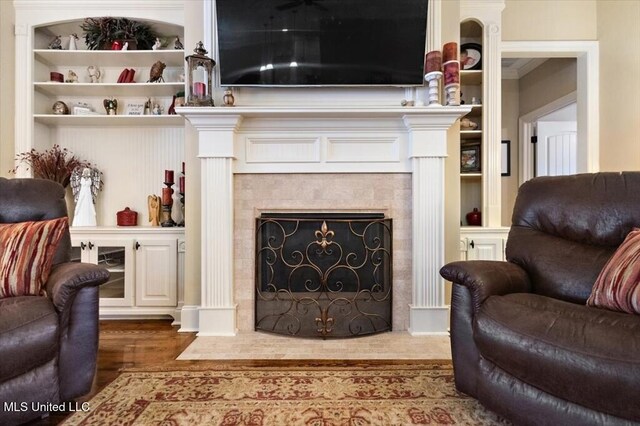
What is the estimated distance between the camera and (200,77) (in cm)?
249

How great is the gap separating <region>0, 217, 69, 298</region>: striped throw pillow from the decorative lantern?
1.19m

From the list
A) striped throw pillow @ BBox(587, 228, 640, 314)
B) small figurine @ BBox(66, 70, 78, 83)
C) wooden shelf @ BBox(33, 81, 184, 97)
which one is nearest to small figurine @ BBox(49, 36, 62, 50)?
small figurine @ BBox(66, 70, 78, 83)

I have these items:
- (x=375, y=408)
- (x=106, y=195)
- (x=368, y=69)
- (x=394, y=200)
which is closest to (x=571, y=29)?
(x=368, y=69)

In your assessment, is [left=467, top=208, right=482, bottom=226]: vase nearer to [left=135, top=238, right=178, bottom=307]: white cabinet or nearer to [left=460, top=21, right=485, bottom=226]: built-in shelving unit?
[left=460, top=21, right=485, bottom=226]: built-in shelving unit

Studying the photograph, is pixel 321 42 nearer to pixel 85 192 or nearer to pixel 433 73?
pixel 433 73

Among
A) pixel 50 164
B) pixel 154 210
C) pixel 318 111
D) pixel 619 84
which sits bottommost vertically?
pixel 154 210

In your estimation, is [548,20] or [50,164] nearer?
[50,164]

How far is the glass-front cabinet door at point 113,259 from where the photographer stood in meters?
2.72

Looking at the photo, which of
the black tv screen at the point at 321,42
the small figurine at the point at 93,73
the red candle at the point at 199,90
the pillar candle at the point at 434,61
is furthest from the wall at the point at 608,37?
the small figurine at the point at 93,73

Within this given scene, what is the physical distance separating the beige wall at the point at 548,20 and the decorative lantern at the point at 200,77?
109 inches

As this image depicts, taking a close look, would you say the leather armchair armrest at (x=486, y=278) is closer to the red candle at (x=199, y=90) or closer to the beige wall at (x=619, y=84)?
the red candle at (x=199, y=90)

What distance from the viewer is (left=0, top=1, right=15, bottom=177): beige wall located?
2.79m

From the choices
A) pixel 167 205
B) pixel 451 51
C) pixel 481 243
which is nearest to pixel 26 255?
pixel 167 205

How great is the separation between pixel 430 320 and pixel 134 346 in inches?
77.8
